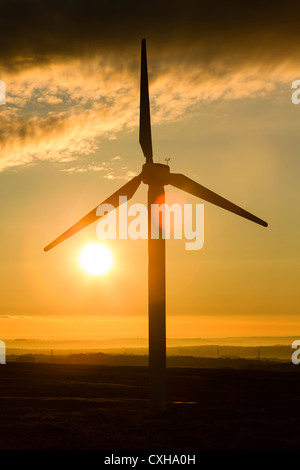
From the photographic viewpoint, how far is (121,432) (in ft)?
113

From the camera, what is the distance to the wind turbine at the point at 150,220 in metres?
39.0

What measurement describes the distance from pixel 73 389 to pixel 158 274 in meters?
33.5

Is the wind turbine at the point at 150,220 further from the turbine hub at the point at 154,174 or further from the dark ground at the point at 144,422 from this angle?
the dark ground at the point at 144,422

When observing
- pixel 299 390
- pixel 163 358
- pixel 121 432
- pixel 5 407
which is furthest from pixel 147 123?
pixel 299 390

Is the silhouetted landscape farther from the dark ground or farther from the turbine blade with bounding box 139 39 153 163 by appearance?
the turbine blade with bounding box 139 39 153 163

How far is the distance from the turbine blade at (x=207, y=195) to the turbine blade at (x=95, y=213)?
9.74 feet

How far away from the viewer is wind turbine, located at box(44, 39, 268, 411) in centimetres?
3897

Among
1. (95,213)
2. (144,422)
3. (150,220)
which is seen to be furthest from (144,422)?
(95,213)

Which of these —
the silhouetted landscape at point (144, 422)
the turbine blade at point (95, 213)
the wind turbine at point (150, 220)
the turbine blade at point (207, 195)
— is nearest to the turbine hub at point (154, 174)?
the wind turbine at point (150, 220)

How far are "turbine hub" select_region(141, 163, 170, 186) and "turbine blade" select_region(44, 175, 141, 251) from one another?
71 centimetres

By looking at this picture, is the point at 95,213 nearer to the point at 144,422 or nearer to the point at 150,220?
the point at 150,220

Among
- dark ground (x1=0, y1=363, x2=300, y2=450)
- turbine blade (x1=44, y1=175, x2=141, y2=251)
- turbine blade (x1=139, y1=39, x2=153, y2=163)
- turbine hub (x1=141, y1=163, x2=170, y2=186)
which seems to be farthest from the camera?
turbine blade (x1=139, y1=39, x2=153, y2=163)

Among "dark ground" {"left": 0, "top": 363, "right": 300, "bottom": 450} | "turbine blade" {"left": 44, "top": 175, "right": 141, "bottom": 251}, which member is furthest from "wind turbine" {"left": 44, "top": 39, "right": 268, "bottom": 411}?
"dark ground" {"left": 0, "top": 363, "right": 300, "bottom": 450}

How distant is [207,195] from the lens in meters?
45.0
